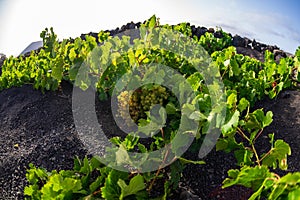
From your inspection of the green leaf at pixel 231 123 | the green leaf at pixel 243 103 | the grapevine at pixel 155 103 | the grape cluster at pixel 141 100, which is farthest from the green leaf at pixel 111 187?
the grape cluster at pixel 141 100

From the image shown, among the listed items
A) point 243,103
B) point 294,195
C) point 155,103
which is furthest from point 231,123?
point 155,103

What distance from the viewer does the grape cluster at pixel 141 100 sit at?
284 cm

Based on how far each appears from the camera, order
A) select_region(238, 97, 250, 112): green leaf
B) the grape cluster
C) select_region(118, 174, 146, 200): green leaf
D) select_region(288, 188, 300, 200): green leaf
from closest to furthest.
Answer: select_region(288, 188, 300, 200): green leaf
select_region(118, 174, 146, 200): green leaf
select_region(238, 97, 250, 112): green leaf
the grape cluster

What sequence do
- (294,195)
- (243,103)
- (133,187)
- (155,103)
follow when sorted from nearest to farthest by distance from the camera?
(294,195) < (133,187) < (243,103) < (155,103)

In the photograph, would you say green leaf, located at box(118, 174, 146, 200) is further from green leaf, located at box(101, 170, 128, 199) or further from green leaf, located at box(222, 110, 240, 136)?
green leaf, located at box(222, 110, 240, 136)

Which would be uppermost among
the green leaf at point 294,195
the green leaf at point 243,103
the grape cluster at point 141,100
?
the green leaf at point 243,103

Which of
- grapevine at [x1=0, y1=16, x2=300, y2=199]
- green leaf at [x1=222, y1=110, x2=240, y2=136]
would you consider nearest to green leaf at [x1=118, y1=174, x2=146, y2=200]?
grapevine at [x1=0, y1=16, x2=300, y2=199]

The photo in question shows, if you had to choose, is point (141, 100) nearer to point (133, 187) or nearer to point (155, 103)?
point (155, 103)

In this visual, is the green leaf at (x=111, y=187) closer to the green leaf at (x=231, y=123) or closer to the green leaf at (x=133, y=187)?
the green leaf at (x=133, y=187)

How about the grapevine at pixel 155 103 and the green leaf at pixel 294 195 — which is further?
the grapevine at pixel 155 103

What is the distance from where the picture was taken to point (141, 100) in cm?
290

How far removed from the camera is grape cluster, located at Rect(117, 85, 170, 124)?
2.84 meters

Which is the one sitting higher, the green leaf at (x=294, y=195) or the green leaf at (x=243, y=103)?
the green leaf at (x=243, y=103)

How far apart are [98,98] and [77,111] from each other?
20 centimetres
